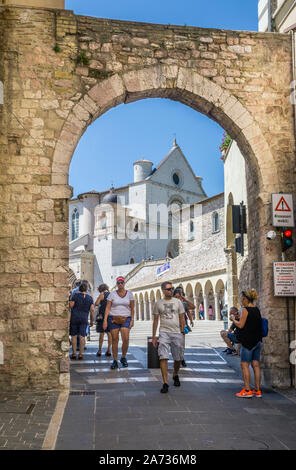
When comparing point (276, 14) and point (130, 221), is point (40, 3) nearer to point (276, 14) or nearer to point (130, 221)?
point (276, 14)

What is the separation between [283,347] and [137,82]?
204 inches

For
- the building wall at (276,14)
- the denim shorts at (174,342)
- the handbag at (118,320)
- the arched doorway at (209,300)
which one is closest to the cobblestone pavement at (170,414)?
the denim shorts at (174,342)

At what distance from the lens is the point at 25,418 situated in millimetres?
5371

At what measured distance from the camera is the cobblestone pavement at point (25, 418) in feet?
14.5

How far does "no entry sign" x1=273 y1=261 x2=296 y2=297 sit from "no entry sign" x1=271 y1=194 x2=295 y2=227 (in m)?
0.66

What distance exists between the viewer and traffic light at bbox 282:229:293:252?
7.92 m

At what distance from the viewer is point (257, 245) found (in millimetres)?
8750

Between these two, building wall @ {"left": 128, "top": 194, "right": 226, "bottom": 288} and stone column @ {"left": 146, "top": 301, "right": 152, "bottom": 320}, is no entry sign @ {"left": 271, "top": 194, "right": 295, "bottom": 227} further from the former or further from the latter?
stone column @ {"left": 146, "top": 301, "right": 152, "bottom": 320}

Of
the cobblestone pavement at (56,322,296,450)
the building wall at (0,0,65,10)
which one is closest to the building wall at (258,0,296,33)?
the building wall at (0,0,65,10)

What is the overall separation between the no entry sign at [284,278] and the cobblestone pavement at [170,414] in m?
1.60

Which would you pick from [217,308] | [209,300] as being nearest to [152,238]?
[209,300]

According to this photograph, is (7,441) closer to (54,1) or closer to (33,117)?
(33,117)

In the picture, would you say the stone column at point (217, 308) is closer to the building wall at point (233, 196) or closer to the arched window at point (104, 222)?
the building wall at point (233, 196)
